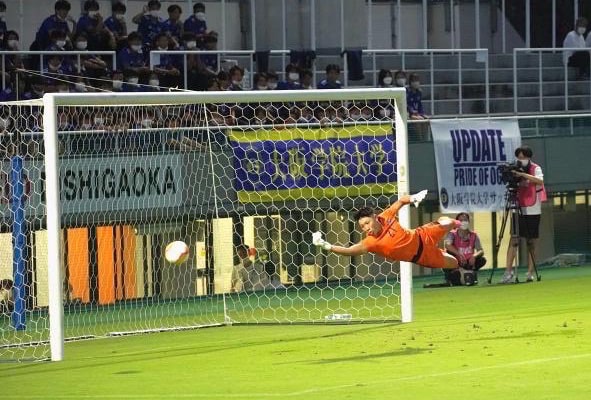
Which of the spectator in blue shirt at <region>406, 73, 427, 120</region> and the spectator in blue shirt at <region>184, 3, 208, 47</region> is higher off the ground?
the spectator in blue shirt at <region>184, 3, 208, 47</region>

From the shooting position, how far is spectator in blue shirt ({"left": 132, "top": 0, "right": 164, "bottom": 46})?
26078 millimetres

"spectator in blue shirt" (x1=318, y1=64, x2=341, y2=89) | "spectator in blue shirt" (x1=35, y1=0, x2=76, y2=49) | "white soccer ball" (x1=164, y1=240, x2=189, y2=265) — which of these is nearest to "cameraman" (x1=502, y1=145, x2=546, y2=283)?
"spectator in blue shirt" (x1=318, y1=64, x2=341, y2=89)

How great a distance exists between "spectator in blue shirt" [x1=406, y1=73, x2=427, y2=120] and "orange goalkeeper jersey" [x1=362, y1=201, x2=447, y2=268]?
10763mm

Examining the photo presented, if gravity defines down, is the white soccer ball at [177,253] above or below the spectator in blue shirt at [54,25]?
below

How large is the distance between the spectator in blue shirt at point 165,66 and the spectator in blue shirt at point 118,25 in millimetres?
628

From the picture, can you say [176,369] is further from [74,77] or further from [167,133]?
[74,77]

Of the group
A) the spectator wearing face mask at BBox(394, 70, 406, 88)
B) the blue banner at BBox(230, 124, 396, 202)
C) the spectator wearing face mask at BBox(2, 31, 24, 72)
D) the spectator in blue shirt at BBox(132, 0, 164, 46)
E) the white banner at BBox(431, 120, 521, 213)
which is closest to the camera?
the spectator wearing face mask at BBox(2, 31, 24, 72)

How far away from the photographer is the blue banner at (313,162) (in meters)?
23.5

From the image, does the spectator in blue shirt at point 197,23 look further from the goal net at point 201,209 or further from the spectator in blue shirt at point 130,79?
the goal net at point 201,209

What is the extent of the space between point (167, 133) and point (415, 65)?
30.7 ft

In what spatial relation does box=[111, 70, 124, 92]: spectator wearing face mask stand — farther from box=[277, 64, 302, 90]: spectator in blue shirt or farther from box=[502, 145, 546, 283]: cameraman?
box=[502, 145, 546, 283]: cameraman

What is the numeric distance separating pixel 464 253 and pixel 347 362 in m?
10.1

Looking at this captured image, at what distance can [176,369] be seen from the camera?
1481 cm

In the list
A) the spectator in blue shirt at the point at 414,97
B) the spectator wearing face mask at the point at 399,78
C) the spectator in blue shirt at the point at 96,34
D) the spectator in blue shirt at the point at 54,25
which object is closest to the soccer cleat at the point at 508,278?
the spectator in blue shirt at the point at 414,97
